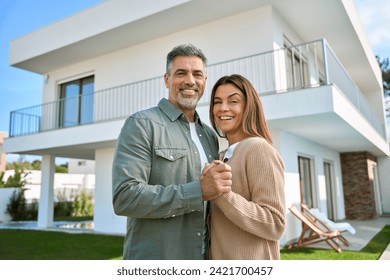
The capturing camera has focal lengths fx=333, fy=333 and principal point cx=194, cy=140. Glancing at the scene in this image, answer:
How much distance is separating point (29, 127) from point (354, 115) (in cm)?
737

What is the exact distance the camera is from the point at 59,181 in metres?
13.1

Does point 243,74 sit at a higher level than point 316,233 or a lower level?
higher

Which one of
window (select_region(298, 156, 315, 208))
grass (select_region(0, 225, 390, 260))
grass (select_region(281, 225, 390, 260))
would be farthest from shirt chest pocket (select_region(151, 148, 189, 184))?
window (select_region(298, 156, 315, 208))

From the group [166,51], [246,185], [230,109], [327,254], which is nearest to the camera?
[246,185]

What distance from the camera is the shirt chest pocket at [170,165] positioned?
128 cm

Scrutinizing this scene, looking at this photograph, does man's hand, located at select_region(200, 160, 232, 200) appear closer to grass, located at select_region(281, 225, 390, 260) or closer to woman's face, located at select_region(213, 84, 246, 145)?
woman's face, located at select_region(213, 84, 246, 145)

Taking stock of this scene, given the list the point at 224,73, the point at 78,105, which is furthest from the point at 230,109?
the point at 78,105

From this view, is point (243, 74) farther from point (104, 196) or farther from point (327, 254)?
point (104, 196)

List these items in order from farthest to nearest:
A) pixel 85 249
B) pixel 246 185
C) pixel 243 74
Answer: pixel 243 74 → pixel 85 249 → pixel 246 185

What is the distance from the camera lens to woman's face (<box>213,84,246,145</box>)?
135cm

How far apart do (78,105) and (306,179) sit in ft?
19.1

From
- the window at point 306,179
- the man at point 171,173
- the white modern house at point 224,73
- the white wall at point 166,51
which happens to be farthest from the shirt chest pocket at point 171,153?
the window at point 306,179

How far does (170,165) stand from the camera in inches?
51.4

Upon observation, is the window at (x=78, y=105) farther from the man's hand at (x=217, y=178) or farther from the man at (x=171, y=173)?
the man's hand at (x=217, y=178)
